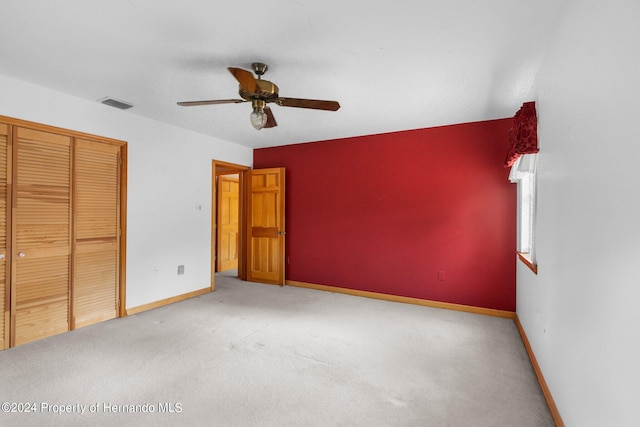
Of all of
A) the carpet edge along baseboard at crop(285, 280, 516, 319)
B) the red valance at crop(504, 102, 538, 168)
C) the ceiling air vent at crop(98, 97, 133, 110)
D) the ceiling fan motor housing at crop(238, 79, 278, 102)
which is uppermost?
the ceiling air vent at crop(98, 97, 133, 110)

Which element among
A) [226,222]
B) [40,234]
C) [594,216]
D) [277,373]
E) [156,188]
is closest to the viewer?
[594,216]

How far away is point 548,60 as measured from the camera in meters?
2.20

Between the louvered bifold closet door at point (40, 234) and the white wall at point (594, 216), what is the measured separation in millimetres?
4238

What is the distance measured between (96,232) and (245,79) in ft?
8.60

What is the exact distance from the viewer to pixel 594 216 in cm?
135

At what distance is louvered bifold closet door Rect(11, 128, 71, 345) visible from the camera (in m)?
2.86

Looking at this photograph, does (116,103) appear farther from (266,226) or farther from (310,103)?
(266,226)

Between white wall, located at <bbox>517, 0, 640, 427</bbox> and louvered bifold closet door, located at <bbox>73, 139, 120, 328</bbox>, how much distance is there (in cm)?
424

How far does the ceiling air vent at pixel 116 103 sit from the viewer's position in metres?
3.30

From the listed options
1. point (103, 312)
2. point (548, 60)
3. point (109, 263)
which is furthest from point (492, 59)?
point (103, 312)

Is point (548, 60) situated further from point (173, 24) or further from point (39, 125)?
point (39, 125)

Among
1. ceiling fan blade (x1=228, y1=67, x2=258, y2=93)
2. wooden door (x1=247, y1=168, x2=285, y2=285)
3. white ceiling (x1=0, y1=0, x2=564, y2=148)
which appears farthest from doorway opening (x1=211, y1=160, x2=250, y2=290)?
ceiling fan blade (x1=228, y1=67, x2=258, y2=93)

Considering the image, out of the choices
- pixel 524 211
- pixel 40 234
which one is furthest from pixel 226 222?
pixel 524 211

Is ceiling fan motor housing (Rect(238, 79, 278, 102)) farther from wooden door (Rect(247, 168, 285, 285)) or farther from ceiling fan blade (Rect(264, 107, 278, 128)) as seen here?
wooden door (Rect(247, 168, 285, 285))
